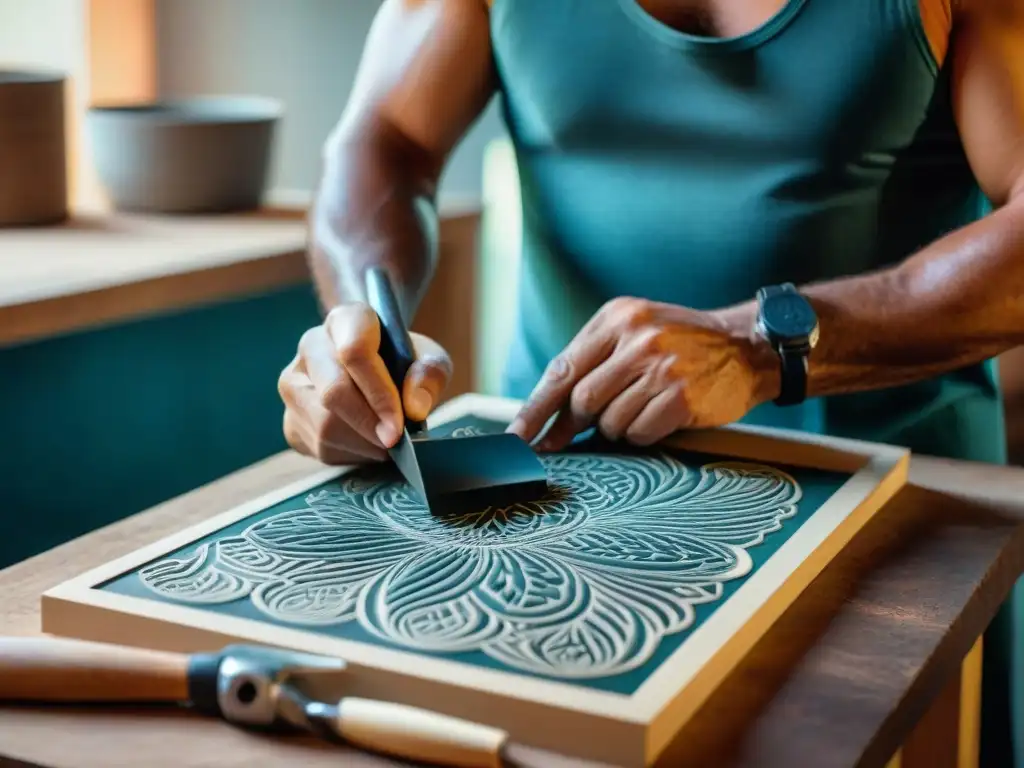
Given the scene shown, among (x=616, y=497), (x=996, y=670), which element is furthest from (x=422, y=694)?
(x=996, y=670)

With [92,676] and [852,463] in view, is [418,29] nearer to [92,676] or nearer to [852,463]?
[852,463]

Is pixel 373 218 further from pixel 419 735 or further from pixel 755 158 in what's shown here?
pixel 419 735

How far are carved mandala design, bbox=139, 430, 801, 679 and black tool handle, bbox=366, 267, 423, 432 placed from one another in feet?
0.28

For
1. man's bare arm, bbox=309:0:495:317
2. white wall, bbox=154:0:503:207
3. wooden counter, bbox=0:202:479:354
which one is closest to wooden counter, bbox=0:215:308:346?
wooden counter, bbox=0:202:479:354

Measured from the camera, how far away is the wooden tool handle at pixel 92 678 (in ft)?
2.09

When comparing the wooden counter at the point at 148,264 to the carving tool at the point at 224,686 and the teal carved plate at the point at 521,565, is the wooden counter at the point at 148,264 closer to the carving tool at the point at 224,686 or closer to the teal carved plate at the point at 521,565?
the teal carved plate at the point at 521,565

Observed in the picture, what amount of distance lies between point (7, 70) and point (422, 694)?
1.52 metres

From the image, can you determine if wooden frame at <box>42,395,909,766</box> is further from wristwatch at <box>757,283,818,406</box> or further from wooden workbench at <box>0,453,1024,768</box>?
wristwatch at <box>757,283,818,406</box>

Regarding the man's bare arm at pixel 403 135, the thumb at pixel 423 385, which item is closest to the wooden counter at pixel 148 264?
the man's bare arm at pixel 403 135

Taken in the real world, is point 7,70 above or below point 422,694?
above

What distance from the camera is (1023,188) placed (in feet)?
3.63

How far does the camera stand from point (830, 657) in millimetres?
715

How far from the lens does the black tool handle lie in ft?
3.15

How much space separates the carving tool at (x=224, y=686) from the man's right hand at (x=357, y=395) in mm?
303
